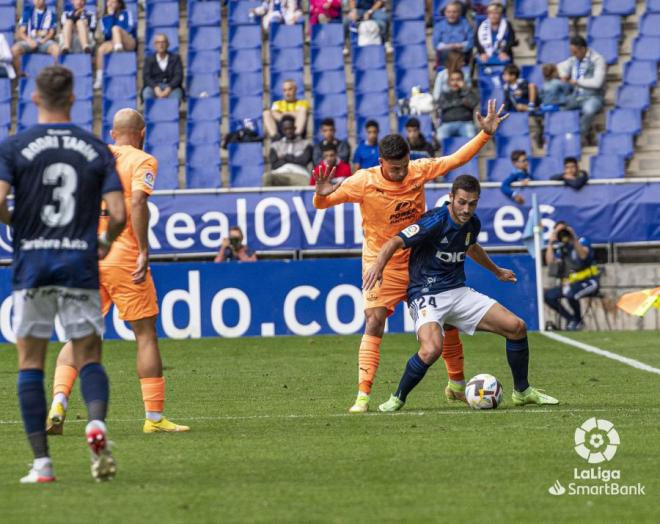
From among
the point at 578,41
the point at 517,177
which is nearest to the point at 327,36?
the point at 578,41

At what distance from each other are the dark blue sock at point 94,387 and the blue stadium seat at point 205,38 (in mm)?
18969

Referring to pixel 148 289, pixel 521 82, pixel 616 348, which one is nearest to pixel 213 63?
pixel 521 82

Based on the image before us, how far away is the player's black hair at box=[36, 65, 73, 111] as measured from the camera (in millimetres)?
7105

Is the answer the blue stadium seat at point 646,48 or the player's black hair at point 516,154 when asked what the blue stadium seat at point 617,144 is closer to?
the blue stadium seat at point 646,48

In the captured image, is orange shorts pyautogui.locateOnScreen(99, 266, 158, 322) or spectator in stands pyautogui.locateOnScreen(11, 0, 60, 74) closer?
orange shorts pyautogui.locateOnScreen(99, 266, 158, 322)

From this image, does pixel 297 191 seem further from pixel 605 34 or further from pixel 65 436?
pixel 65 436

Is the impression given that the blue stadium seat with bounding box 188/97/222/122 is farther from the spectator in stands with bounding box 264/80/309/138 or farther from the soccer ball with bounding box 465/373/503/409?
the soccer ball with bounding box 465/373/503/409

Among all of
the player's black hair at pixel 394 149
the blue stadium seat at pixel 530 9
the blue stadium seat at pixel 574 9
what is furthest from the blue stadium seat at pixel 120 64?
the player's black hair at pixel 394 149

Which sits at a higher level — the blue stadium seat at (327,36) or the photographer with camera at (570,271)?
the blue stadium seat at (327,36)

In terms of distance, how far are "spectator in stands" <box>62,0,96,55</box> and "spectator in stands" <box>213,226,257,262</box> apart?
6525 millimetres

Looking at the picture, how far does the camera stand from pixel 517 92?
24094 mm

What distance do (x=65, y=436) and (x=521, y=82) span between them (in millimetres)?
16020

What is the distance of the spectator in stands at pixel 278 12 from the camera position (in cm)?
2598

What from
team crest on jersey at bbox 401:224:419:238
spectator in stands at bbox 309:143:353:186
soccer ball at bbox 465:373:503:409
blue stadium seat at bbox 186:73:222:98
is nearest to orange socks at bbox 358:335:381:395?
soccer ball at bbox 465:373:503:409
